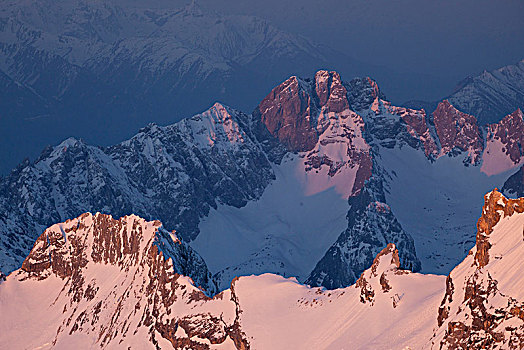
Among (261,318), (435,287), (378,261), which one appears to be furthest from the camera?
(261,318)

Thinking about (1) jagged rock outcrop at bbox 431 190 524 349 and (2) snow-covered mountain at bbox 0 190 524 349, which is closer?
(1) jagged rock outcrop at bbox 431 190 524 349

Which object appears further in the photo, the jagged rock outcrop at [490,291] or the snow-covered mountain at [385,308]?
the snow-covered mountain at [385,308]

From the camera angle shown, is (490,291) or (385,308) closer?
(490,291)

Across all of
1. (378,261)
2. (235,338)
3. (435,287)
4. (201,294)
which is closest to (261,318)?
(235,338)

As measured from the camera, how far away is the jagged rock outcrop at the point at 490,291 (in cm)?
11069

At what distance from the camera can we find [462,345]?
4611 inches

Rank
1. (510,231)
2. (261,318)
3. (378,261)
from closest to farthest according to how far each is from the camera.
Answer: (510,231)
(378,261)
(261,318)

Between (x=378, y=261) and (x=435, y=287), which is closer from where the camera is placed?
(x=435, y=287)

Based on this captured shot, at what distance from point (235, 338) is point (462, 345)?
71.1 meters

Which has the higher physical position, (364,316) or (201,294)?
(201,294)

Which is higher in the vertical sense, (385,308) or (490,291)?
(490,291)

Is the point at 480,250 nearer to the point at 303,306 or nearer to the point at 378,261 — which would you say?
the point at 378,261

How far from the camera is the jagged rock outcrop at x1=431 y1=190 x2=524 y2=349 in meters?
111

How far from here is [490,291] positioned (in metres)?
116
